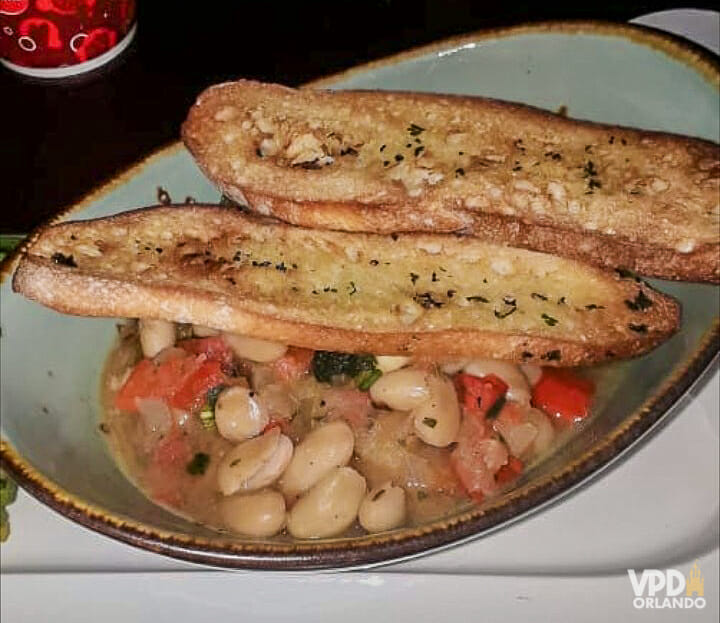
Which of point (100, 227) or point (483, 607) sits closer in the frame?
point (483, 607)

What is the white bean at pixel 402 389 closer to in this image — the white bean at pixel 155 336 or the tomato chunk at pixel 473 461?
the tomato chunk at pixel 473 461

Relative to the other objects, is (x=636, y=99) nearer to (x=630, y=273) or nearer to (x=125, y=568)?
(x=630, y=273)

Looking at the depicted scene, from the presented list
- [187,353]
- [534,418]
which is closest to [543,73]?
[534,418]

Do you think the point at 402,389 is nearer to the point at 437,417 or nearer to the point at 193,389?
the point at 437,417

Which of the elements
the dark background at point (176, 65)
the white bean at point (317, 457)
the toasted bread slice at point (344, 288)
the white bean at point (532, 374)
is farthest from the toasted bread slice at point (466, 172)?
the dark background at point (176, 65)

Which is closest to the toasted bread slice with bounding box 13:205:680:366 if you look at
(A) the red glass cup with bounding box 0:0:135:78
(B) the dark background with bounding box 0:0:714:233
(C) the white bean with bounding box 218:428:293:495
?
(C) the white bean with bounding box 218:428:293:495

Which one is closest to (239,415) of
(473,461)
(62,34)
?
(473,461)
